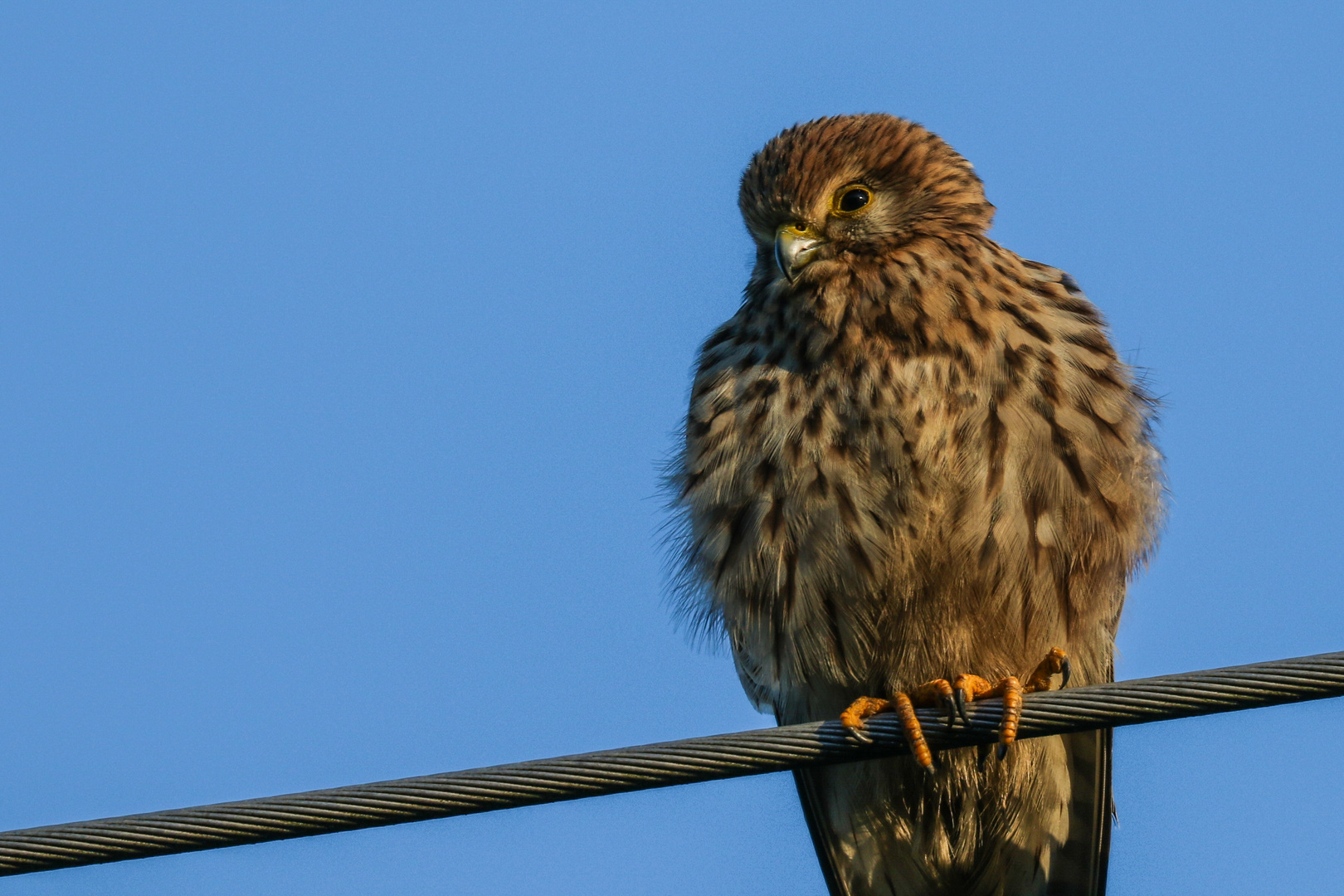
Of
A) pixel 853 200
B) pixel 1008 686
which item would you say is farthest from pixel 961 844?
pixel 853 200

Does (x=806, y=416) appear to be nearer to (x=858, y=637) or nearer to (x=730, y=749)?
(x=858, y=637)

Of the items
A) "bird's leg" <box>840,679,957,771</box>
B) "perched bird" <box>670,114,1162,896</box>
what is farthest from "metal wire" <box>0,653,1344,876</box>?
"perched bird" <box>670,114,1162,896</box>

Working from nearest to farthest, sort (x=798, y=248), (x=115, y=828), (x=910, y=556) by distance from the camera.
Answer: (x=115, y=828) → (x=910, y=556) → (x=798, y=248)

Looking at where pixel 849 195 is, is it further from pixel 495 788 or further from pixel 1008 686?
pixel 495 788

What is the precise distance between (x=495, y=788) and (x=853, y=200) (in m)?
2.78

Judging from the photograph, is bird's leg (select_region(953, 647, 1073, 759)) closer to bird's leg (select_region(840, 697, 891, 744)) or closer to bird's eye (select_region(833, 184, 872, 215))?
bird's leg (select_region(840, 697, 891, 744))

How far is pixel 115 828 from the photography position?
3127 mm

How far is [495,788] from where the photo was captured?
125 inches

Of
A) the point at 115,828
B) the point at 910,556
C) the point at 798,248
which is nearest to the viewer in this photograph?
the point at 115,828

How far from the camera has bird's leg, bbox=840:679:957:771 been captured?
427cm

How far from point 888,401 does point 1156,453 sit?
1.03m

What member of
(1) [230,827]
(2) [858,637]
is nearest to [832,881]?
(2) [858,637]

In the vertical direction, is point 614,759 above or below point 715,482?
below

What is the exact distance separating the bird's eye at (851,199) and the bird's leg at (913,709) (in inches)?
61.0
